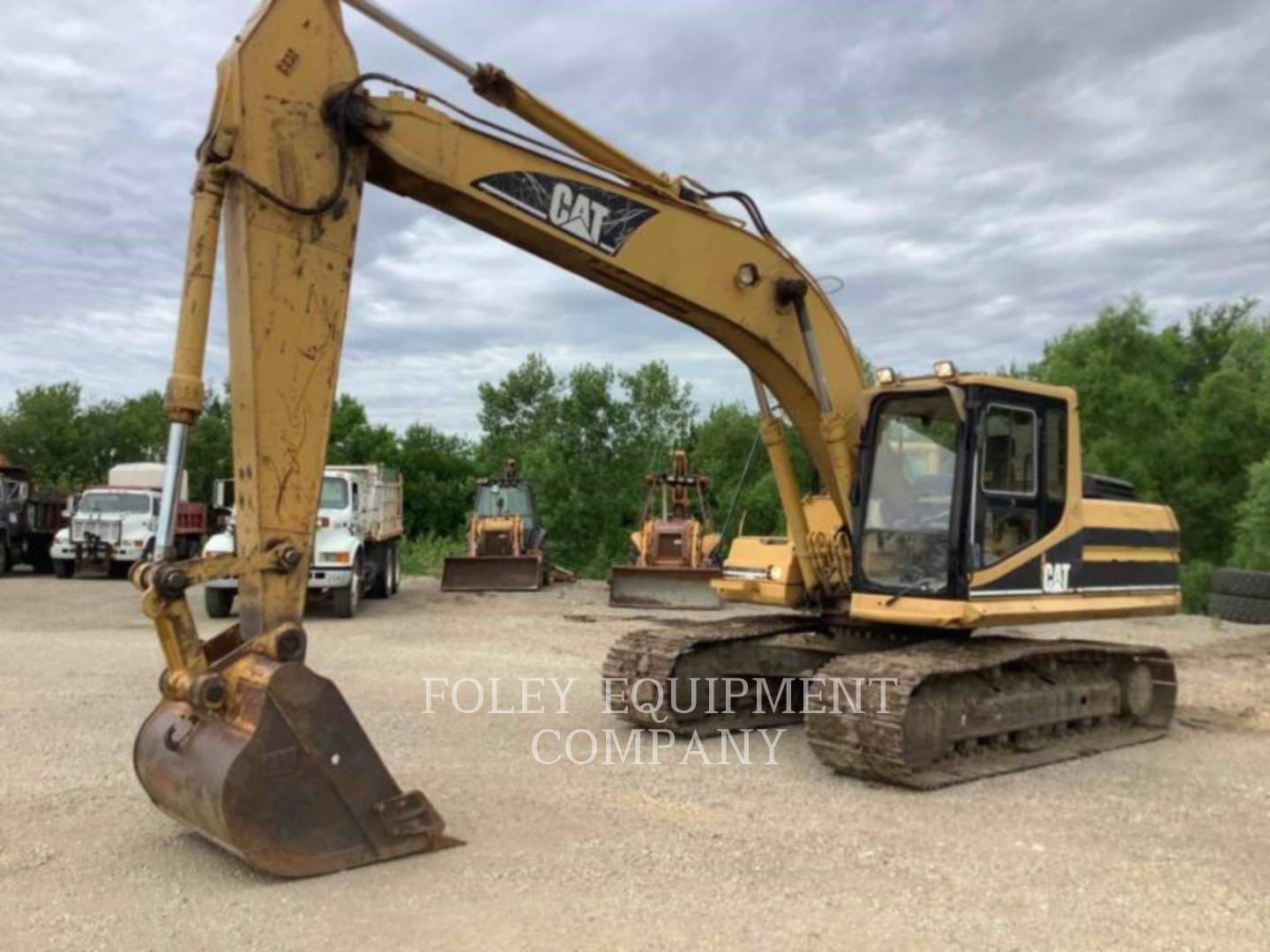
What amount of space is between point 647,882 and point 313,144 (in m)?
3.86

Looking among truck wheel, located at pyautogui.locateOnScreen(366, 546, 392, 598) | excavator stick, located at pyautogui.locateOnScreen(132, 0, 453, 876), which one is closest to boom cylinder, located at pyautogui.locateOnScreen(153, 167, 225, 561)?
excavator stick, located at pyautogui.locateOnScreen(132, 0, 453, 876)

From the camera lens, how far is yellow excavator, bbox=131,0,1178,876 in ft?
16.5

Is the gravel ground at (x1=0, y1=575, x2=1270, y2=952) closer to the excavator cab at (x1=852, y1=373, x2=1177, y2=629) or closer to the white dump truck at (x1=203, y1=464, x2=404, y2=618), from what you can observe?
the excavator cab at (x1=852, y1=373, x2=1177, y2=629)

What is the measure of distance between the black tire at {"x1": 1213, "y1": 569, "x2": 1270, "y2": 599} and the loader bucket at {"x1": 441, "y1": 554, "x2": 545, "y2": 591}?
11894 millimetres

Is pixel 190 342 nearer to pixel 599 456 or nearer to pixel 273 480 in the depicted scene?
pixel 273 480

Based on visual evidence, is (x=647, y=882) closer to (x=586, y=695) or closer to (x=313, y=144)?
(x=313, y=144)

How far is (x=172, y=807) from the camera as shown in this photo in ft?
16.9

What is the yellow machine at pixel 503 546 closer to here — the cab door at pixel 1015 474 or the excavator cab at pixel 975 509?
the excavator cab at pixel 975 509

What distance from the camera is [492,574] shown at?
70.4 ft

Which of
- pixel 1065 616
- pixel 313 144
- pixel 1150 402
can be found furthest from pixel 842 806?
pixel 1150 402

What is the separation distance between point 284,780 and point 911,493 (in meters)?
4.67

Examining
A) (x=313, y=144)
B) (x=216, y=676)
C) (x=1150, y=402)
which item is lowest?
(x=216, y=676)

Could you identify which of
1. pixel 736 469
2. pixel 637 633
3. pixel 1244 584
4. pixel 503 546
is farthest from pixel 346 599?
pixel 736 469

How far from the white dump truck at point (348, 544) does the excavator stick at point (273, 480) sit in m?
9.50
